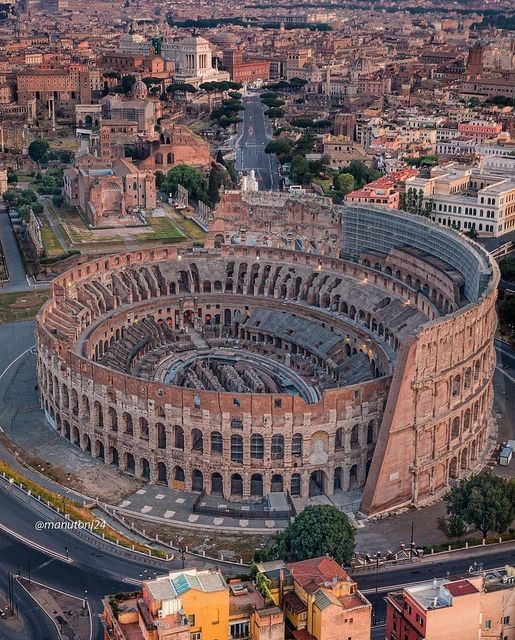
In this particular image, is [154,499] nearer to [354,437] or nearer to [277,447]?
[277,447]

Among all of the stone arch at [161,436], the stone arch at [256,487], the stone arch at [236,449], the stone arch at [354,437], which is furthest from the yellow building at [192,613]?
the stone arch at [354,437]

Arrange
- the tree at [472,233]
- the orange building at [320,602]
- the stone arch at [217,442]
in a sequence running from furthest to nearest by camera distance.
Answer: the tree at [472,233]
the stone arch at [217,442]
the orange building at [320,602]

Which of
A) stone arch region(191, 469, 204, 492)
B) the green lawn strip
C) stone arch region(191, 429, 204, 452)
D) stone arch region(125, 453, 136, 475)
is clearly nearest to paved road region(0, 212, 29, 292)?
the green lawn strip

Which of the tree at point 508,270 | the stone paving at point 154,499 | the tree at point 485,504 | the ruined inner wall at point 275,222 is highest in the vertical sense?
the ruined inner wall at point 275,222

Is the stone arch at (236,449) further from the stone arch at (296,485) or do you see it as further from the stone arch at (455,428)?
the stone arch at (455,428)

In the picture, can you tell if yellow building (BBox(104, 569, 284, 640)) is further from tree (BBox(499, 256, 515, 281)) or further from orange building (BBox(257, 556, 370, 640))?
tree (BBox(499, 256, 515, 281))

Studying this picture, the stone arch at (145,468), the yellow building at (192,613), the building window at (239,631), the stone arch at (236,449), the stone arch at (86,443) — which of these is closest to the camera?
the yellow building at (192,613)

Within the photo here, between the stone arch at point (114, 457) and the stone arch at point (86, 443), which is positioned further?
the stone arch at point (86, 443)

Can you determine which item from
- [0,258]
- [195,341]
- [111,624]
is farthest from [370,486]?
[0,258]
